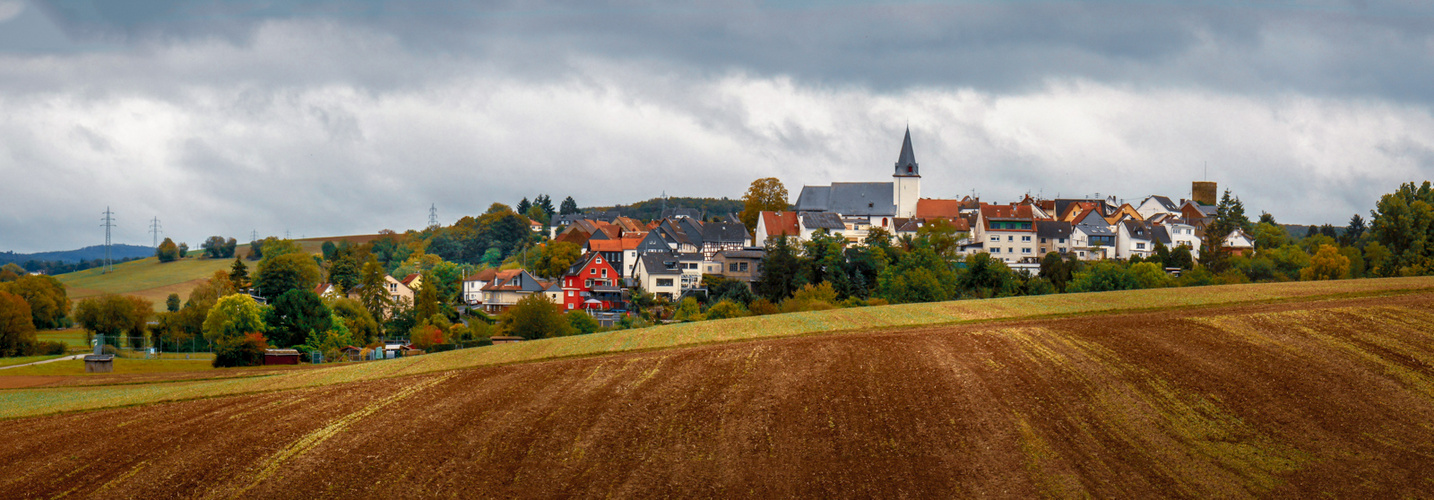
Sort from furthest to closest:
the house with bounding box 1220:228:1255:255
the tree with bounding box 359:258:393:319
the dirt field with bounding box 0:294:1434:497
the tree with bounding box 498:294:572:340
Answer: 1. the house with bounding box 1220:228:1255:255
2. the tree with bounding box 359:258:393:319
3. the tree with bounding box 498:294:572:340
4. the dirt field with bounding box 0:294:1434:497

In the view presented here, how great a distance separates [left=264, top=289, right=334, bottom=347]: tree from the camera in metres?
66.6

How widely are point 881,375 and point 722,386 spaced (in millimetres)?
4673

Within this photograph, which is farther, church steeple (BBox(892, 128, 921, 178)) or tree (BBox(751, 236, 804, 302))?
church steeple (BBox(892, 128, 921, 178))

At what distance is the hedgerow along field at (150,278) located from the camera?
5157 inches

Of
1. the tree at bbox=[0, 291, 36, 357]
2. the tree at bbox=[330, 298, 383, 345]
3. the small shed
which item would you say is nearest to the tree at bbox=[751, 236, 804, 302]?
the tree at bbox=[330, 298, 383, 345]

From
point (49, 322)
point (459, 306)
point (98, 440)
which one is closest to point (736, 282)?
point (459, 306)

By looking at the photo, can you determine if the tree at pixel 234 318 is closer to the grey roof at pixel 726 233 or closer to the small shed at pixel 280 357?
the small shed at pixel 280 357

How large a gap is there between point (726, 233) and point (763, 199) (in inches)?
604

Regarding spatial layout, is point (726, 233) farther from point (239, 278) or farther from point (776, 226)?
point (239, 278)

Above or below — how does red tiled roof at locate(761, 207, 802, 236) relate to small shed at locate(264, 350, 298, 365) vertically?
above

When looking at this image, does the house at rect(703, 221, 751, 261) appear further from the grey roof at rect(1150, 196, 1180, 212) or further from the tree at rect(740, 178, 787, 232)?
the grey roof at rect(1150, 196, 1180, 212)

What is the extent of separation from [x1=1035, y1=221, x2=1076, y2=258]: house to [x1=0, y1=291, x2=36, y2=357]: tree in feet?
315

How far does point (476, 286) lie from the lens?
115625 millimetres

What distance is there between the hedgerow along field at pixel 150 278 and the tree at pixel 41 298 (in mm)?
22372
